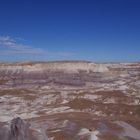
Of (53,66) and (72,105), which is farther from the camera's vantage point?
(53,66)

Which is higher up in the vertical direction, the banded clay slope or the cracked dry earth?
the banded clay slope

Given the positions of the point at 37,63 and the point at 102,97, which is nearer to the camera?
the point at 102,97

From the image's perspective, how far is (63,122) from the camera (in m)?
80.8

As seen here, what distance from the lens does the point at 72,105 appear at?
110 m

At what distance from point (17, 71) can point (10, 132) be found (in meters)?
136

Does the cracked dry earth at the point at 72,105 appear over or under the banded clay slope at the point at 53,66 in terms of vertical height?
under

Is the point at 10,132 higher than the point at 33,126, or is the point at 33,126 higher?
the point at 10,132

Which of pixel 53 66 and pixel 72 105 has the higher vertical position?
pixel 53 66

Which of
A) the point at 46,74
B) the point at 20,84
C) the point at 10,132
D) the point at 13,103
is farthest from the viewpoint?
the point at 46,74

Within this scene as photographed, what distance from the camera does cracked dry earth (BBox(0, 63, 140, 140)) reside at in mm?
71062

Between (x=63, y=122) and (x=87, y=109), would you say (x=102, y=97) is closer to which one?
(x=87, y=109)

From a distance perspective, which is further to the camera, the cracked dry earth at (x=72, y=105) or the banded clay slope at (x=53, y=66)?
the banded clay slope at (x=53, y=66)

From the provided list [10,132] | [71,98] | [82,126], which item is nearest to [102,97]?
[71,98]

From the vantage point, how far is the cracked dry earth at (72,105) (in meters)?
71.1
